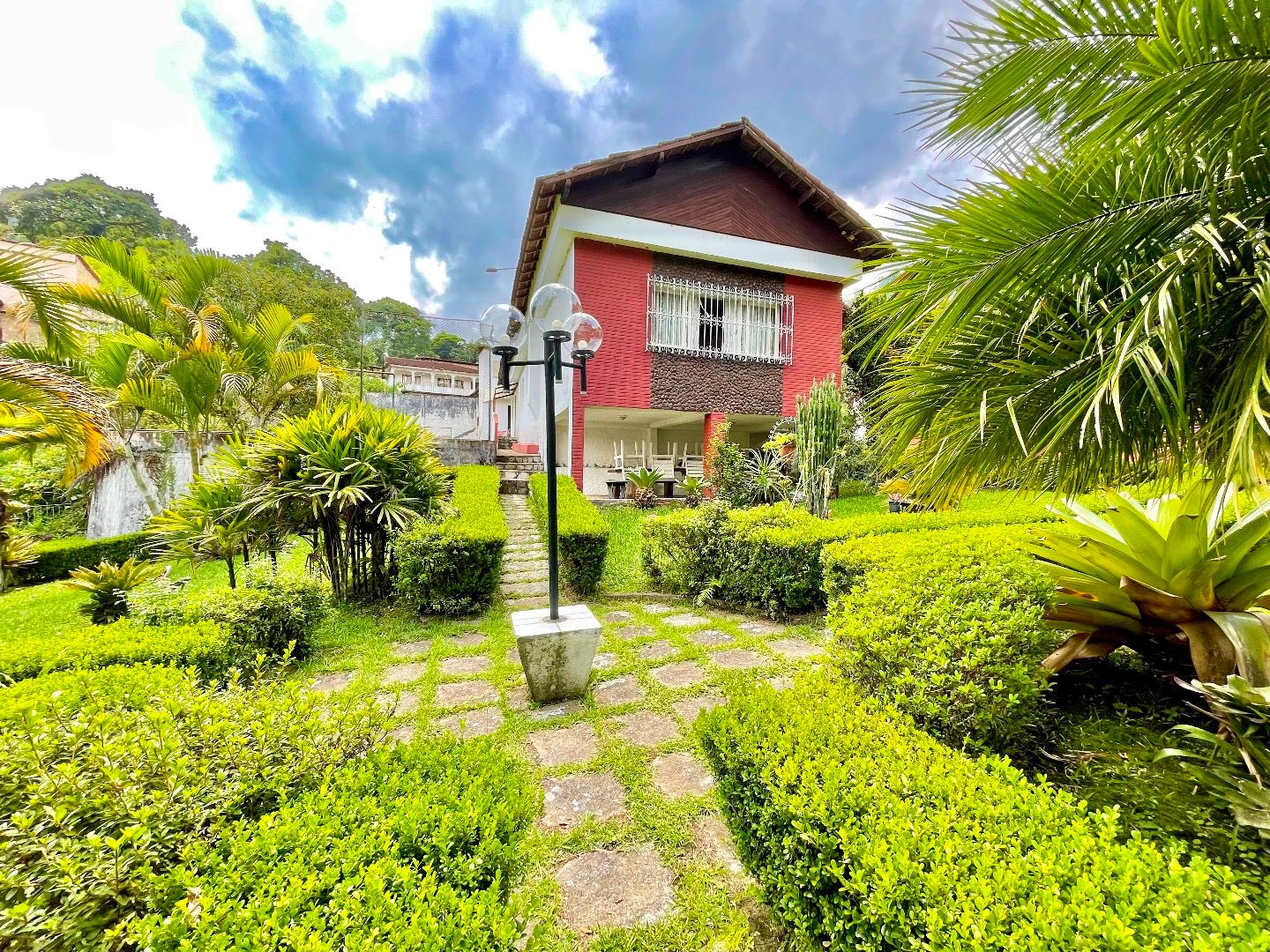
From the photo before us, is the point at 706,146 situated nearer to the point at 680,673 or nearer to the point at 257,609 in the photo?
the point at 680,673

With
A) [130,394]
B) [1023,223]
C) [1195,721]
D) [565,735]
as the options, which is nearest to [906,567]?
[1195,721]

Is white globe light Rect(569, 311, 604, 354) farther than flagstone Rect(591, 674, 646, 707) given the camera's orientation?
Yes

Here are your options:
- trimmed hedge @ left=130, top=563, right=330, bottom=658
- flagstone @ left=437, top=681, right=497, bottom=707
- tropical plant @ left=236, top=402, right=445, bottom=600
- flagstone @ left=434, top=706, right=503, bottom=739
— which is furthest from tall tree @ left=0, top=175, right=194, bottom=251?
flagstone @ left=434, top=706, right=503, bottom=739

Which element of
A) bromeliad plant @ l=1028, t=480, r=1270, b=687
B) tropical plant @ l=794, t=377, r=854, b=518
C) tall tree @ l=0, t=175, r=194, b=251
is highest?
tall tree @ l=0, t=175, r=194, b=251

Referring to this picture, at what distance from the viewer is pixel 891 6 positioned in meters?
3.21

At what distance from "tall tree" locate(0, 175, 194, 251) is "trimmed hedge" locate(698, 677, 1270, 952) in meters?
35.6

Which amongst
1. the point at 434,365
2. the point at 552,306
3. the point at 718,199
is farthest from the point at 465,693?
the point at 434,365

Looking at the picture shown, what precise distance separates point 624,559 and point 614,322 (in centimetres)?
537

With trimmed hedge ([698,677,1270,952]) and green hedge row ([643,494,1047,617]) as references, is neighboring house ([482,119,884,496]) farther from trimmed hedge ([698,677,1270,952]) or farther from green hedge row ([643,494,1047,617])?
trimmed hedge ([698,677,1270,952])

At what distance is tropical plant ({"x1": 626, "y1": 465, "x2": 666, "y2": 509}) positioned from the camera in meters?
10.8

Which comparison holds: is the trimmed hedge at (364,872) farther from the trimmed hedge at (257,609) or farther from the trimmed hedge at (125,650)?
the trimmed hedge at (257,609)

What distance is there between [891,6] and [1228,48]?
7.93 ft

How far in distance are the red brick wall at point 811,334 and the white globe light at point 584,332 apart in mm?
8916

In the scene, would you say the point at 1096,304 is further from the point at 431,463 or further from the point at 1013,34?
the point at 431,463
